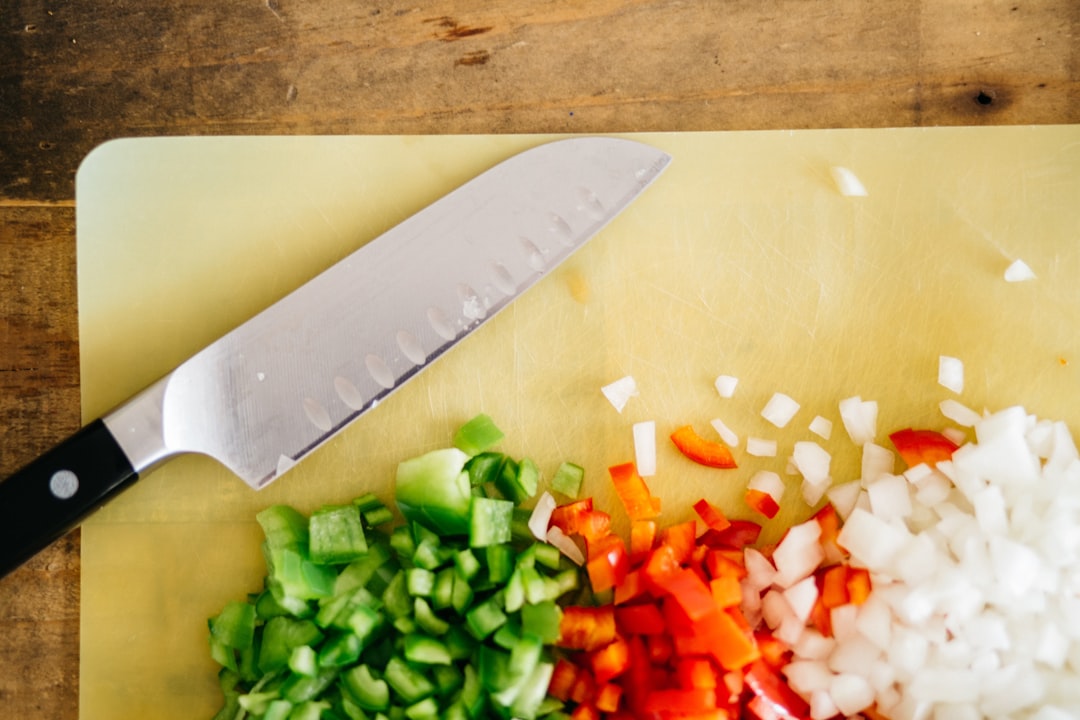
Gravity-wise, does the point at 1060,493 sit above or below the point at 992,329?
below

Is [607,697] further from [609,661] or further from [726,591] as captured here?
[726,591]

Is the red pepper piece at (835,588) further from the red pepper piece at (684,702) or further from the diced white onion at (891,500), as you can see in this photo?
the red pepper piece at (684,702)

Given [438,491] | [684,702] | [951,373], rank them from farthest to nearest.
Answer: [951,373], [438,491], [684,702]

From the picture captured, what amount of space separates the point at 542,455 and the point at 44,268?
3.34 feet

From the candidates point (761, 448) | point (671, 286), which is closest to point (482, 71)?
point (671, 286)

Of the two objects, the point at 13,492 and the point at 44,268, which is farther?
the point at 44,268

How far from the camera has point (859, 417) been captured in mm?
1612

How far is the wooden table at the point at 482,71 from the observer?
1.66 metres

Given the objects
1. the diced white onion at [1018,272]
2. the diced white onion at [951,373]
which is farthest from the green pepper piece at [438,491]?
the diced white onion at [1018,272]

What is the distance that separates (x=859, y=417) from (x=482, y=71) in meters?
0.97

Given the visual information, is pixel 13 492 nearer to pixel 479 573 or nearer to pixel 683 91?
pixel 479 573

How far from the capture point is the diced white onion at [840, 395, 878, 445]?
161 centimetres

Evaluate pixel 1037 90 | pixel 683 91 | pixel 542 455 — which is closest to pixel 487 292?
pixel 542 455

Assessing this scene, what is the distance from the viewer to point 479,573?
4.91 ft
